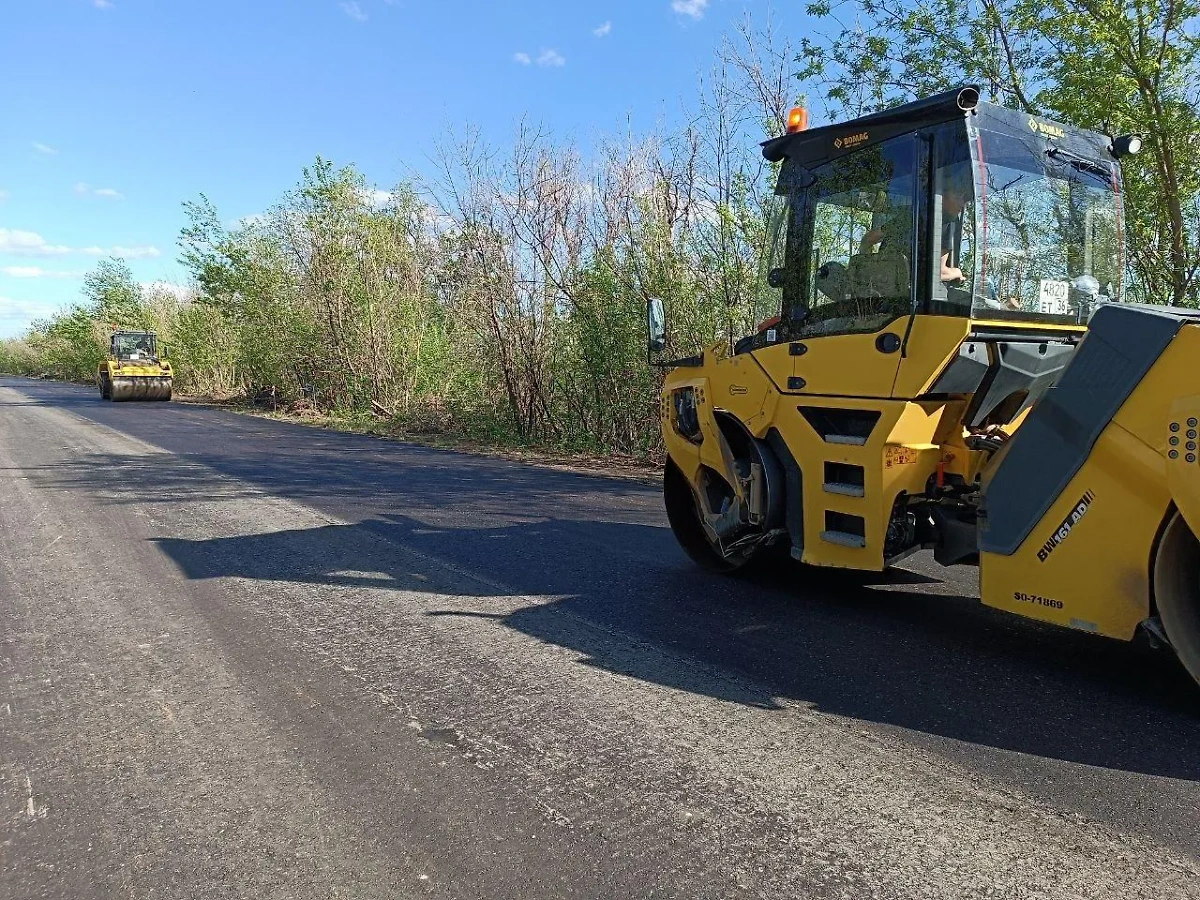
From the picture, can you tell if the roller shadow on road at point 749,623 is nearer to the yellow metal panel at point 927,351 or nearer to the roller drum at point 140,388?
the yellow metal panel at point 927,351

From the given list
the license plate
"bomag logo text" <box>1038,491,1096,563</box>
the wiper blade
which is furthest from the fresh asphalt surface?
the wiper blade

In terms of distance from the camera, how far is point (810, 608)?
17.0 feet

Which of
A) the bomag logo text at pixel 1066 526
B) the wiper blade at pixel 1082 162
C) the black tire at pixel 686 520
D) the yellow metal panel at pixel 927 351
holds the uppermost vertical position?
the wiper blade at pixel 1082 162

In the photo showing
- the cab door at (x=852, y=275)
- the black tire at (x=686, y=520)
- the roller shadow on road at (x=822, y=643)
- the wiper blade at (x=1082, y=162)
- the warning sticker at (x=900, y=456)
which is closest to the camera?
the roller shadow on road at (x=822, y=643)

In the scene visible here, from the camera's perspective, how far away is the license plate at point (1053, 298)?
460 cm

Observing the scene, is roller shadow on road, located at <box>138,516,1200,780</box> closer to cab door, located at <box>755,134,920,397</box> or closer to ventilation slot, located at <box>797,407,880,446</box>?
ventilation slot, located at <box>797,407,880,446</box>

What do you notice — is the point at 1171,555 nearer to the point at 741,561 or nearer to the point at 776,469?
→ the point at 776,469

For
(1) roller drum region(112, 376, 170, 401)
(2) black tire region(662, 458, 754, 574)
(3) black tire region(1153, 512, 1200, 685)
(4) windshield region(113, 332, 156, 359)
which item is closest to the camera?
(3) black tire region(1153, 512, 1200, 685)

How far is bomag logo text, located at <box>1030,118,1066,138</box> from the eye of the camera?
4.66 m

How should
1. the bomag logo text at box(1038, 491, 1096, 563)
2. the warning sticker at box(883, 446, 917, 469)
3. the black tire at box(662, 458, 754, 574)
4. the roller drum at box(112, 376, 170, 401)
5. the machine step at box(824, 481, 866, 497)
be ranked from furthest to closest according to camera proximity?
the roller drum at box(112, 376, 170, 401) < the black tire at box(662, 458, 754, 574) < the machine step at box(824, 481, 866, 497) < the warning sticker at box(883, 446, 917, 469) < the bomag logo text at box(1038, 491, 1096, 563)

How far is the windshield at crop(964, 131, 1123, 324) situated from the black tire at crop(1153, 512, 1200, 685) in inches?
58.9

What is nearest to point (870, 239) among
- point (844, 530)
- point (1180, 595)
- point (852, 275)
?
point (852, 275)

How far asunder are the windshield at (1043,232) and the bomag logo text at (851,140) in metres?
0.64

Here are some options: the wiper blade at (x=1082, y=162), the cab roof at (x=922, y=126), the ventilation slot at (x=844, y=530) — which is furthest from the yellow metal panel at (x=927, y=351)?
the wiper blade at (x=1082, y=162)
